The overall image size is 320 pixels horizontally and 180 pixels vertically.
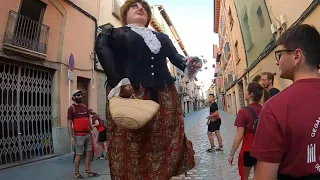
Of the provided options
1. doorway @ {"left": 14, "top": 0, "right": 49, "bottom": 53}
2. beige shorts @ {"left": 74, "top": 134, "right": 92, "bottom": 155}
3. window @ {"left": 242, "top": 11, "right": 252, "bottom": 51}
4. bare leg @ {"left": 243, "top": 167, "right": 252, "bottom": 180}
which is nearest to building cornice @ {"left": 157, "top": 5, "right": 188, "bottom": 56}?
window @ {"left": 242, "top": 11, "right": 252, "bottom": 51}

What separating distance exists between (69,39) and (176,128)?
7.89m

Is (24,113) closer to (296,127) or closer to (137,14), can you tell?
(137,14)

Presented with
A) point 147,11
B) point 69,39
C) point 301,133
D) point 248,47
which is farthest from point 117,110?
point 248,47

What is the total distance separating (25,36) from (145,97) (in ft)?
21.5

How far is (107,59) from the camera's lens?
1.90m

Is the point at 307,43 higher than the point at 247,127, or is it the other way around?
the point at 307,43

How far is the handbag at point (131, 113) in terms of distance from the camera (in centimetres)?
153

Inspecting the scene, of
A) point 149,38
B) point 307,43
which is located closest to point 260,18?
point 149,38

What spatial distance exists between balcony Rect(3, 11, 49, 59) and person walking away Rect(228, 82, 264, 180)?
5780 millimetres

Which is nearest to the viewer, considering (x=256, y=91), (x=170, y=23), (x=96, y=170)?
(x=256, y=91)

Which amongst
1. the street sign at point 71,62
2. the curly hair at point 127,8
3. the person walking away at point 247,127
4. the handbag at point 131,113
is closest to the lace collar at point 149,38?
the curly hair at point 127,8

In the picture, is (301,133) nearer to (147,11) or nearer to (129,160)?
(129,160)

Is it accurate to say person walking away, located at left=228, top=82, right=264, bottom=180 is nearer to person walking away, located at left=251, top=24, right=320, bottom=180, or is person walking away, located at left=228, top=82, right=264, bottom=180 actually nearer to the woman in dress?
the woman in dress

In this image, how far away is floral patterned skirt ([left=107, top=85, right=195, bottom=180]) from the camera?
6.15 feet
